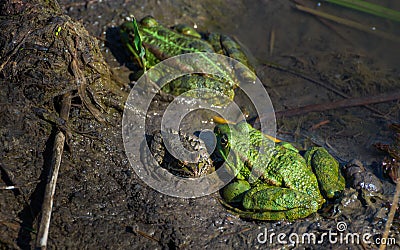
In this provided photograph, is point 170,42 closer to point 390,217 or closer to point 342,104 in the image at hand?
point 342,104

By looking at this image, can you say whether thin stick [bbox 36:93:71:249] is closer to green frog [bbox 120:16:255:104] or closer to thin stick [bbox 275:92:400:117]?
green frog [bbox 120:16:255:104]

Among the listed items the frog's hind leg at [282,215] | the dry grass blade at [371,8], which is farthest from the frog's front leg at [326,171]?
the dry grass blade at [371,8]

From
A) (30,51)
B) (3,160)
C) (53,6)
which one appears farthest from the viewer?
(53,6)

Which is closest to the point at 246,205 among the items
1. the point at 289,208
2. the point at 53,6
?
the point at 289,208

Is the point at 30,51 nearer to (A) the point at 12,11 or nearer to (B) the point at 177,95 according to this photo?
(A) the point at 12,11

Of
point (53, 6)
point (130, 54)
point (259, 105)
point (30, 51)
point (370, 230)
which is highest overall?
point (53, 6)

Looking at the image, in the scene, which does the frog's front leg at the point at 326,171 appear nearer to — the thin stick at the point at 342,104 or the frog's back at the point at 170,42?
the thin stick at the point at 342,104

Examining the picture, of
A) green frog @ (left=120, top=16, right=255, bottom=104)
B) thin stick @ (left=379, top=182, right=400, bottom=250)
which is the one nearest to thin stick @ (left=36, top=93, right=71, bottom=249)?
green frog @ (left=120, top=16, right=255, bottom=104)
